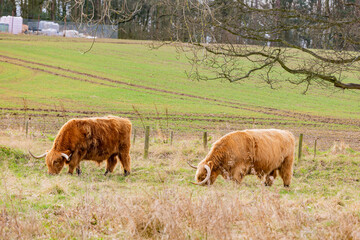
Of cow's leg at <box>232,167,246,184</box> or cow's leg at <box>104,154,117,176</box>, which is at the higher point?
cow's leg at <box>232,167,246,184</box>

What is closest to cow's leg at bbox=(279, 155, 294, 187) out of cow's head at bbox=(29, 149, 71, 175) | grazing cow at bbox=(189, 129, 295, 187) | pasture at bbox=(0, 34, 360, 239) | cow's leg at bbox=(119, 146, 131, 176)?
grazing cow at bbox=(189, 129, 295, 187)

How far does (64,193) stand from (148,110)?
25.3m

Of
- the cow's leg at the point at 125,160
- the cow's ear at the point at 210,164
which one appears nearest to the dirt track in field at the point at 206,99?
the cow's leg at the point at 125,160

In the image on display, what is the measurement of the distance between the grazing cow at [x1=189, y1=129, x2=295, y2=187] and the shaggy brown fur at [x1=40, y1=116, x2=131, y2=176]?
2.88m

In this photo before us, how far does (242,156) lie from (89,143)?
14.0ft

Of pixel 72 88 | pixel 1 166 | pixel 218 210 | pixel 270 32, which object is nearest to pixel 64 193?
pixel 218 210

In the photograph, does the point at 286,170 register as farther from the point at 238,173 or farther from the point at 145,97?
the point at 145,97

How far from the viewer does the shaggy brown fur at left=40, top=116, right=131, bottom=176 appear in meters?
12.0

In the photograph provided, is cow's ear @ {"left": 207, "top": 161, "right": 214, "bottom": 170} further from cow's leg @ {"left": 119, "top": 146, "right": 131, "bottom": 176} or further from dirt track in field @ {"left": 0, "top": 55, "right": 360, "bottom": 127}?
dirt track in field @ {"left": 0, "top": 55, "right": 360, "bottom": 127}

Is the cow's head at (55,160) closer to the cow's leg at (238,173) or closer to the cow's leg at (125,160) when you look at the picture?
the cow's leg at (125,160)

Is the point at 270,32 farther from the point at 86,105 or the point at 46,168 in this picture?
the point at 86,105

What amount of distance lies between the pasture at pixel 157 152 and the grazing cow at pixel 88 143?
22.1 inches

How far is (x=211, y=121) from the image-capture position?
29969 millimetres

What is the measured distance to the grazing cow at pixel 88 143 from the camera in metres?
12.0
